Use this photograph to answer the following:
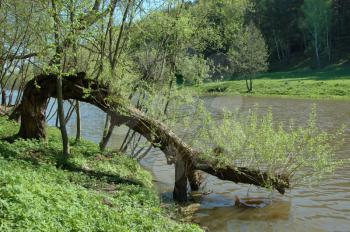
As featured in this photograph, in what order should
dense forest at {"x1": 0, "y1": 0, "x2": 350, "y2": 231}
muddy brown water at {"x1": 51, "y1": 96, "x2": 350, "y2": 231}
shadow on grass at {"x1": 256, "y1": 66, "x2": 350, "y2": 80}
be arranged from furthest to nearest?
1. shadow on grass at {"x1": 256, "y1": 66, "x2": 350, "y2": 80}
2. muddy brown water at {"x1": 51, "y1": 96, "x2": 350, "y2": 231}
3. dense forest at {"x1": 0, "y1": 0, "x2": 350, "y2": 231}

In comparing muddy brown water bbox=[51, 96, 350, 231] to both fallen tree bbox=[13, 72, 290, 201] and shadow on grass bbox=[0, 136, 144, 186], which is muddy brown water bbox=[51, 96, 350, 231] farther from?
shadow on grass bbox=[0, 136, 144, 186]

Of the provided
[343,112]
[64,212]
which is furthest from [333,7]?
[64,212]

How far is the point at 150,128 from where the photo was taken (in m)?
14.0

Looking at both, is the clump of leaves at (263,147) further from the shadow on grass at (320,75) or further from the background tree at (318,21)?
the background tree at (318,21)

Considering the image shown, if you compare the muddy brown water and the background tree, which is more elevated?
the background tree

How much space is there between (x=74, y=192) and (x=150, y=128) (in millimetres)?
4924

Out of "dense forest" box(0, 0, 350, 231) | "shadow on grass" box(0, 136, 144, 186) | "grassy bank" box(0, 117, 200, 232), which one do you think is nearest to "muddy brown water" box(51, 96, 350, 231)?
"dense forest" box(0, 0, 350, 231)

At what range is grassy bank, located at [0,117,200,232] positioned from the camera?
7.04m

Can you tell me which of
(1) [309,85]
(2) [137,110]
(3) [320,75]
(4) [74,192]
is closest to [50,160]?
(2) [137,110]

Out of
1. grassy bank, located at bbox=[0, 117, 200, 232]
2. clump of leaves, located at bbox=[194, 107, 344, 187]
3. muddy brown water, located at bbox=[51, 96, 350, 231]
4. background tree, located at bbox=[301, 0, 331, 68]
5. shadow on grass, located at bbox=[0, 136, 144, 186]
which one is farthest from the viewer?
background tree, located at bbox=[301, 0, 331, 68]

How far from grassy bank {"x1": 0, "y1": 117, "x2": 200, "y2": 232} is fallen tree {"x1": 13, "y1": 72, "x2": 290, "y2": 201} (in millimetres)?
1242

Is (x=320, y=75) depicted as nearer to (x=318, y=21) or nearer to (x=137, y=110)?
(x=318, y=21)

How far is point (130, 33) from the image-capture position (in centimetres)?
1591

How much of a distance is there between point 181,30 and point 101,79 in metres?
3.52
